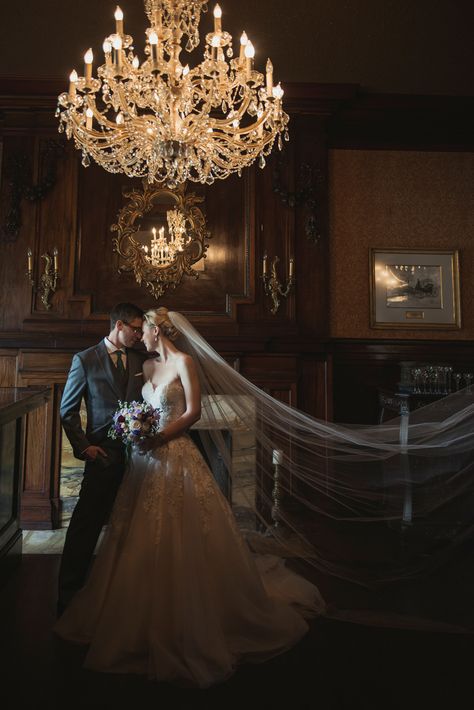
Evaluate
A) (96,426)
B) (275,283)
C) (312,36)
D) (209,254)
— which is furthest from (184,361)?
(312,36)

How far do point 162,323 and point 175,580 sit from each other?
139 centimetres

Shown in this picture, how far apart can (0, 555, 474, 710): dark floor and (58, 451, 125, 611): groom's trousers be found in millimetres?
243

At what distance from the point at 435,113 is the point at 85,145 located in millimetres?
3736

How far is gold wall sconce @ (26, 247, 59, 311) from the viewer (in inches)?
193

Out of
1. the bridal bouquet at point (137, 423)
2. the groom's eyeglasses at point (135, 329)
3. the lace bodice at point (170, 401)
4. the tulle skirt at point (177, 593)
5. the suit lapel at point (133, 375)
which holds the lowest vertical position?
the tulle skirt at point (177, 593)

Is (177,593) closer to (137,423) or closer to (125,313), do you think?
(137,423)

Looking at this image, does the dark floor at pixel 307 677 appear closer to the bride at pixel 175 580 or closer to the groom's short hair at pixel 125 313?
the bride at pixel 175 580

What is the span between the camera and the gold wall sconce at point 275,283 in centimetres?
502

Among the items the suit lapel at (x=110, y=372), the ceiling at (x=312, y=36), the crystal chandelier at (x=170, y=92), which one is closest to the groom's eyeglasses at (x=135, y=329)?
the suit lapel at (x=110, y=372)

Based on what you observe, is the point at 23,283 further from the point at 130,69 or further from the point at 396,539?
the point at 396,539

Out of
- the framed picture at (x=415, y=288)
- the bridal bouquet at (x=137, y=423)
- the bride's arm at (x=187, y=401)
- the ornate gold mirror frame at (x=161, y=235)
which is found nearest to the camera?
the bridal bouquet at (x=137, y=423)

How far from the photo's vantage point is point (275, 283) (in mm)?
5020

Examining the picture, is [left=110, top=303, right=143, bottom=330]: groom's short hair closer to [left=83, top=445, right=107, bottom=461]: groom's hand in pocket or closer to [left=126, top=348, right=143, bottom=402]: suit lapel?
[left=126, top=348, right=143, bottom=402]: suit lapel

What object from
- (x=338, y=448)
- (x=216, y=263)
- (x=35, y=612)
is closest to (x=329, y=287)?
(x=216, y=263)
